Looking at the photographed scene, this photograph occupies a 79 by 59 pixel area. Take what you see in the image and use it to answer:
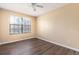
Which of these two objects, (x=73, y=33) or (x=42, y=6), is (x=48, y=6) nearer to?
(x=42, y=6)

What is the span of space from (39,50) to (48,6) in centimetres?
90

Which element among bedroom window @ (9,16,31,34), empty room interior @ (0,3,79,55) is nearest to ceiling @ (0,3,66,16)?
empty room interior @ (0,3,79,55)

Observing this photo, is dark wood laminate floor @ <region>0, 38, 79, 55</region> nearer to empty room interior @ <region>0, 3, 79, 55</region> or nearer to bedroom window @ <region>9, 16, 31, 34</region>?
empty room interior @ <region>0, 3, 79, 55</region>

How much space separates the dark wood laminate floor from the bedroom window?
231 mm

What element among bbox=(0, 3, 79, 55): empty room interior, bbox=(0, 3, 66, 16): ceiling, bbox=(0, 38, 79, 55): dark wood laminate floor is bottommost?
bbox=(0, 38, 79, 55): dark wood laminate floor

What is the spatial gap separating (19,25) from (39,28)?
455mm

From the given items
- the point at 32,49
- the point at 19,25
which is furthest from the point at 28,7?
the point at 32,49

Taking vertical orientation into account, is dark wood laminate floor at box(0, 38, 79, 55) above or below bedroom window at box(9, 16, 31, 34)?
below

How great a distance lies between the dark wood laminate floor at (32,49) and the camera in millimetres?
1573

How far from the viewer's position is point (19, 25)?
167 centimetres

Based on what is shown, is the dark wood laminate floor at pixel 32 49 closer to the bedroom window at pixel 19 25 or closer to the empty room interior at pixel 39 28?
the empty room interior at pixel 39 28

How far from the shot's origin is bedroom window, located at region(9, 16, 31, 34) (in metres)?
1.63

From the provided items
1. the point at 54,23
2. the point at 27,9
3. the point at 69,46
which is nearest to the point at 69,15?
the point at 54,23

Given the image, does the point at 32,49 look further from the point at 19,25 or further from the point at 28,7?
the point at 28,7
